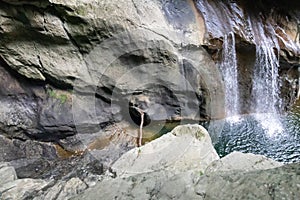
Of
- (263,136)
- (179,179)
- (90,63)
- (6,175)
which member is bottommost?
(263,136)

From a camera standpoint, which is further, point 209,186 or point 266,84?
point 266,84

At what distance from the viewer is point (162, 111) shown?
5.08 m

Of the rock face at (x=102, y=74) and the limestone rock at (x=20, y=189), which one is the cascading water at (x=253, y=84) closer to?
the rock face at (x=102, y=74)

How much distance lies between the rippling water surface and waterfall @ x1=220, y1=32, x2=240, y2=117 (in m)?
0.26

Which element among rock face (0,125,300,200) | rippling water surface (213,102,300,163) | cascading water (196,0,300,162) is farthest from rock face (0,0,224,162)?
rock face (0,125,300,200)

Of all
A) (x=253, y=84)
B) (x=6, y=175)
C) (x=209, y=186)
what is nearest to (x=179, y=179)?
(x=209, y=186)

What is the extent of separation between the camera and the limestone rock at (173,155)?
258cm

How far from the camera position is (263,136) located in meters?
5.00

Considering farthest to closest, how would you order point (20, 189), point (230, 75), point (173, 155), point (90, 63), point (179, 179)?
point (230, 75), point (90, 63), point (173, 155), point (20, 189), point (179, 179)

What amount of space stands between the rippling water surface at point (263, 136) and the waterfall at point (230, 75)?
26 centimetres

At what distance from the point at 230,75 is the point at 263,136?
126cm

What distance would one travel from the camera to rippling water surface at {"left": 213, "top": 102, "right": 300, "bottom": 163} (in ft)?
14.9

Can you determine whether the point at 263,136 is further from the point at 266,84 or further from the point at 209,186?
the point at 209,186

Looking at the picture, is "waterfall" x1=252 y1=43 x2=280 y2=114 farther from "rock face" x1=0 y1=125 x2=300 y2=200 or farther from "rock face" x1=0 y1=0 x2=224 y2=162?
"rock face" x1=0 y1=125 x2=300 y2=200
